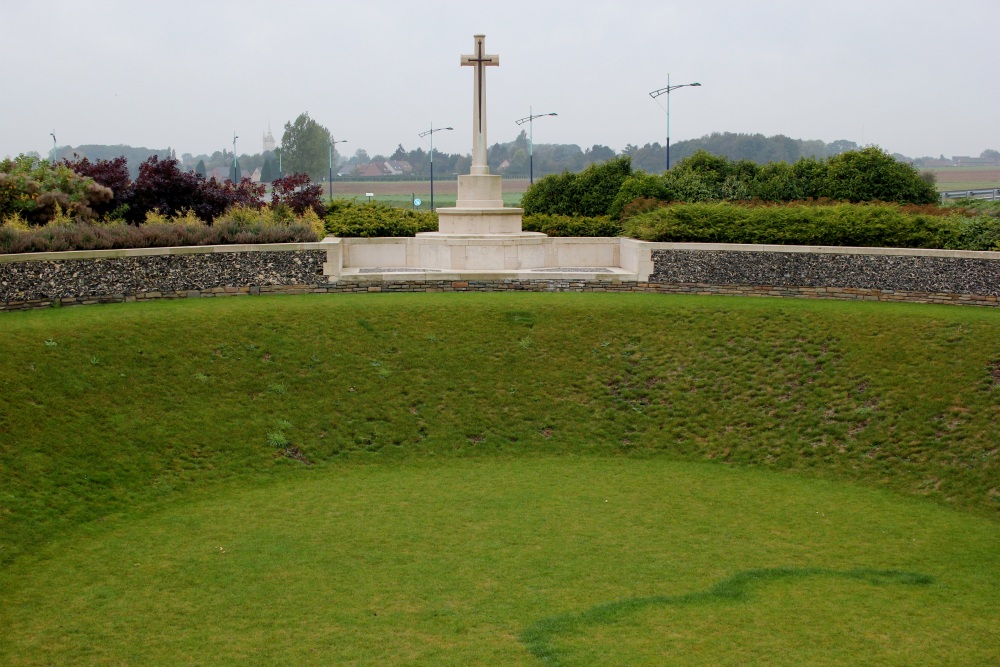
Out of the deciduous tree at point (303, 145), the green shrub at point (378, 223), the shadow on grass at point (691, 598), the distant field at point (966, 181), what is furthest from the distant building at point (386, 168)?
the shadow on grass at point (691, 598)

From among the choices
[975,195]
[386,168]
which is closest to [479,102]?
[975,195]

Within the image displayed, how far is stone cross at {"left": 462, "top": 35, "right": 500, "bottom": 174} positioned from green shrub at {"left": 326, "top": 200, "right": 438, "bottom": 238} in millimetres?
2505

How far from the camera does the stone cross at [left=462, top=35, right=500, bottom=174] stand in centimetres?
2208

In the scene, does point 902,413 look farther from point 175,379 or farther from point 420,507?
point 175,379

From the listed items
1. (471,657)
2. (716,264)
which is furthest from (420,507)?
(716,264)

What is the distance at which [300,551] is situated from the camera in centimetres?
1009

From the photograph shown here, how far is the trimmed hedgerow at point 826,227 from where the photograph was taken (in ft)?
61.1

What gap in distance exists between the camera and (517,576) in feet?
31.3

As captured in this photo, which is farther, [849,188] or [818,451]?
[849,188]

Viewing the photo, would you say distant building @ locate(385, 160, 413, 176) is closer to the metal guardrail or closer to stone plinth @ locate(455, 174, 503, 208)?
the metal guardrail

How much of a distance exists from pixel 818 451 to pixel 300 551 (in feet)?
22.8

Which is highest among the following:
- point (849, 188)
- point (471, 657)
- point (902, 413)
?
point (849, 188)

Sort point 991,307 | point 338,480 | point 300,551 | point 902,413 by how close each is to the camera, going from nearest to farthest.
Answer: point 300,551 → point 338,480 → point 902,413 → point 991,307

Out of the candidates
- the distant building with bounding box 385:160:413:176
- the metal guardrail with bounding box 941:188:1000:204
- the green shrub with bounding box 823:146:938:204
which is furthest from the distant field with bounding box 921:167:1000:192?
the distant building with bounding box 385:160:413:176
